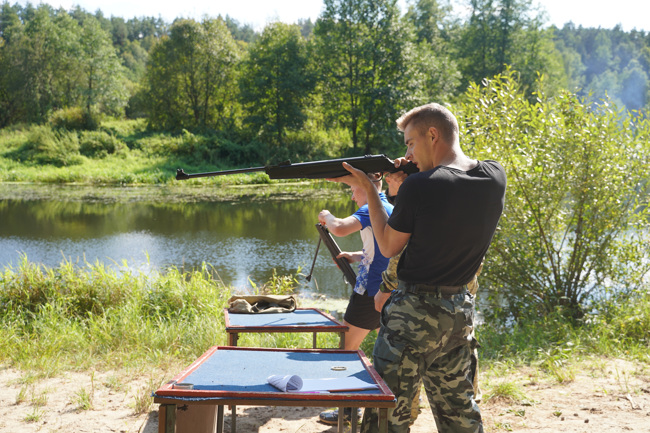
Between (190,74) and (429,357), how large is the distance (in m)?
40.8

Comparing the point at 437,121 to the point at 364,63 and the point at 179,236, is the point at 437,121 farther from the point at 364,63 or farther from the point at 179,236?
the point at 364,63

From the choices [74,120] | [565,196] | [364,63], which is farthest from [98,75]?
[565,196]

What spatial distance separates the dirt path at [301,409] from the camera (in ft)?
11.5

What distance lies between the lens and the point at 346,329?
3.54 meters

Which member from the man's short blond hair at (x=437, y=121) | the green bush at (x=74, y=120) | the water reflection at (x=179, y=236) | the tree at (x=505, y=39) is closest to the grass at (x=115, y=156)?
the green bush at (x=74, y=120)

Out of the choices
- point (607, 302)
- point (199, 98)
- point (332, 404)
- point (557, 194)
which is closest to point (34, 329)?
point (332, 404)

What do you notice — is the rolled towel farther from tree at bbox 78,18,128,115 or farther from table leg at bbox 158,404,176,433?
tree at bbox 78,18,128,115

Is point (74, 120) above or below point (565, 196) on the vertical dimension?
above

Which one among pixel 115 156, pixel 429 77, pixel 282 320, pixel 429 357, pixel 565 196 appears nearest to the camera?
pixel 429 357

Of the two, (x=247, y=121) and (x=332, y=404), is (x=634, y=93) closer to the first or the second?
(x=247, y=121)

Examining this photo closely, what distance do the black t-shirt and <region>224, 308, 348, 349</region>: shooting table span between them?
A: 1.25 meters

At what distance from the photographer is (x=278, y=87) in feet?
118

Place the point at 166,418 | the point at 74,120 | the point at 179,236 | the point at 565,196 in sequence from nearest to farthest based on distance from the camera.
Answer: the point at 166,418 → the point at 565,196 → the point at 179,236 → the point at 74,120

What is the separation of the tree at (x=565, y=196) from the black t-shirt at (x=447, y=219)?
3.77 metres
